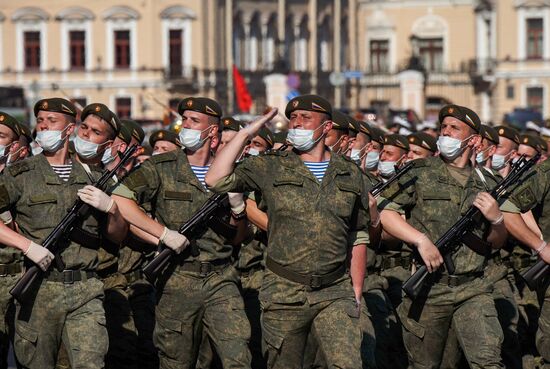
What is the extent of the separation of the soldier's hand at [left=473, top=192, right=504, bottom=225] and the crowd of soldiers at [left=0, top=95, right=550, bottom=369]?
0.01 metres

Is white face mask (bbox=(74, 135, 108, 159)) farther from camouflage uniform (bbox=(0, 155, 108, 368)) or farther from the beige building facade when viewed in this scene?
the beige building facade

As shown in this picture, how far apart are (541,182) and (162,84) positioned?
50.7 m

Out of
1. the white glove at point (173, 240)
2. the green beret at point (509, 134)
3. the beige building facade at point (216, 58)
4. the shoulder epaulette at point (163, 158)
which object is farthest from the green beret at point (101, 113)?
the beige building facade at point (216, 58)

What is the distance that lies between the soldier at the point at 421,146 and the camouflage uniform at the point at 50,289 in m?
3.64

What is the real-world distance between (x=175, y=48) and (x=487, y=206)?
173ft

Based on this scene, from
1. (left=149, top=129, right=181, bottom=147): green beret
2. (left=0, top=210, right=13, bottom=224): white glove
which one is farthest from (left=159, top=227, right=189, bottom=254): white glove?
(left=149, top=129, right=181, bottom=147): green beret

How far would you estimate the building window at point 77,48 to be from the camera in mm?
62500

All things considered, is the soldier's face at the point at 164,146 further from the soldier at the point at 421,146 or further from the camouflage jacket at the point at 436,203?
the camouflage jacket at the point at 436,203

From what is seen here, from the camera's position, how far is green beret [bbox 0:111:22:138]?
35.9 feet

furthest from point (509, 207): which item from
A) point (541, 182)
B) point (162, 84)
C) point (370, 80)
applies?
point (370, 80)

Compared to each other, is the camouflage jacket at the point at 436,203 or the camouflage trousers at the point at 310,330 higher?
the camouflage jacket at the point at 436,203

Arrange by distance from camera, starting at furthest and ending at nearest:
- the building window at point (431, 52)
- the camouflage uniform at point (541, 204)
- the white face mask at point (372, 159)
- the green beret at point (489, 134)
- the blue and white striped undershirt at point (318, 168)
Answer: the building window at point (431, 52) < the white face mask at point (372, 159) < the green beret at point (489, 134) < the camouflage uniform at point (541, 204) < the blue and white striped undershirt at point (318, 168)

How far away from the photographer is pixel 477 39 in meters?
66.3

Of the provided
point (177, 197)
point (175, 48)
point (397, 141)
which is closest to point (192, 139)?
point (177, 197)
